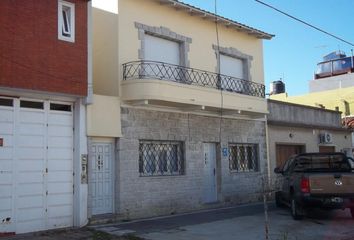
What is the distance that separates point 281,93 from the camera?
3672cm

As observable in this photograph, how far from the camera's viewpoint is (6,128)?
10.9 m

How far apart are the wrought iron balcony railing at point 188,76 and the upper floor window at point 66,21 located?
7.42 ft

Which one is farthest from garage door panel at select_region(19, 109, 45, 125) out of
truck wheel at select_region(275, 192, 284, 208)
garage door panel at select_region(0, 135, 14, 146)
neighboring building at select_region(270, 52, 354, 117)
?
neighboring building at select_region(270, 52, 354, 117)

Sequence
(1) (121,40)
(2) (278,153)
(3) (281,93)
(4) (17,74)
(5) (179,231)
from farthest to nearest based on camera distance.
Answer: (3) (281,93), (2) (278,153), (1) (121,40), (5) (179,231), (4) (17,74)

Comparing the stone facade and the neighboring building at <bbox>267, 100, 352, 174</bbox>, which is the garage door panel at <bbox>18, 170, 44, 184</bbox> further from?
the neighboring building at <bbox>267, 100, 352, 174</bbox>

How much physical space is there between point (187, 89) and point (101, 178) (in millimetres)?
3947

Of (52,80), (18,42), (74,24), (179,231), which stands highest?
(74,24)

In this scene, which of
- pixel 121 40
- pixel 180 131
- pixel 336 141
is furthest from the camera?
pixel 336 141

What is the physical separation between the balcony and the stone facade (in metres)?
0.60

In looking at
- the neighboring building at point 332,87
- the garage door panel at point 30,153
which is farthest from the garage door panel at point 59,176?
the neighboring building at point 332,87

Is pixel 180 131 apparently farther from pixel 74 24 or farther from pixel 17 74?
pixel 17 74

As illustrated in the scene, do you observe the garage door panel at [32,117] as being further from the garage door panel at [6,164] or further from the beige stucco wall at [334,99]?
the beige stucco wall at [334,99]

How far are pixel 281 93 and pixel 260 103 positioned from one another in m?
19.6

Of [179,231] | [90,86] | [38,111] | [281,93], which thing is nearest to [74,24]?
[90,86]
